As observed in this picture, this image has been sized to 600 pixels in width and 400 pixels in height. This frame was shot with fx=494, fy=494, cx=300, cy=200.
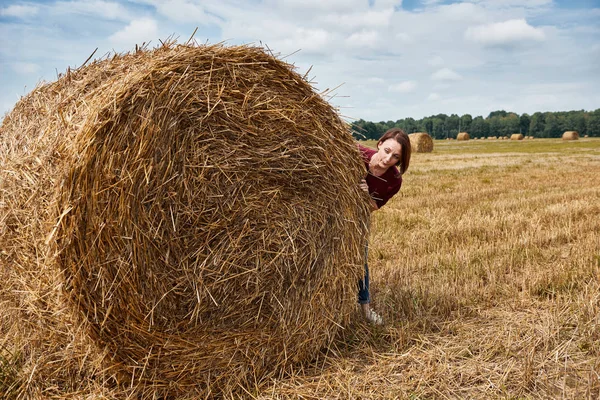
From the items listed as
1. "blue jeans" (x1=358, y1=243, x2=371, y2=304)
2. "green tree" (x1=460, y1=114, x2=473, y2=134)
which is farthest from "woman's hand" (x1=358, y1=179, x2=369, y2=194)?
"green tree" (x1=460, y1=114, x2=473, y2=134)

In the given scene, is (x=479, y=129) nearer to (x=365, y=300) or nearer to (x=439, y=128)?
(x=439, y=128)

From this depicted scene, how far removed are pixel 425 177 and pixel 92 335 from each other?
11.3 metres

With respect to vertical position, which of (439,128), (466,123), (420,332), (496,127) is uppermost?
(466,123)

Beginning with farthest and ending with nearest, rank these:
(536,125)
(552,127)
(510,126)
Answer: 1. (510,126)
2. (536,125)
3. (552,127)

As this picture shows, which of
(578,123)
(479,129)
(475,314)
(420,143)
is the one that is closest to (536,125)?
(578,123)

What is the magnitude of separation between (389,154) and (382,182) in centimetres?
25

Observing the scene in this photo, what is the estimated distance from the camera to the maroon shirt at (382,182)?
3889 mm

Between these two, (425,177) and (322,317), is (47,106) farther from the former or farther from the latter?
(425,177)

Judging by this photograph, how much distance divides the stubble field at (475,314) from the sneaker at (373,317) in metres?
0.09

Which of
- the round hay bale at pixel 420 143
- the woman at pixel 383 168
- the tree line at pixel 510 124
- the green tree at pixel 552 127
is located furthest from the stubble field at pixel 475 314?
the green tree at pixel 552 127

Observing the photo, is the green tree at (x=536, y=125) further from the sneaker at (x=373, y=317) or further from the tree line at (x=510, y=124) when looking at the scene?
the sneaker at (x=373, y=317)

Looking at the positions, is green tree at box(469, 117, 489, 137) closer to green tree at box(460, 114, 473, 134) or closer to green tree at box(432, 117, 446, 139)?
green tree at box(460, 114, 473, 134)

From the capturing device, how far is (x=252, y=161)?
321 centimetres

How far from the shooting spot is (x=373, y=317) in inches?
158
